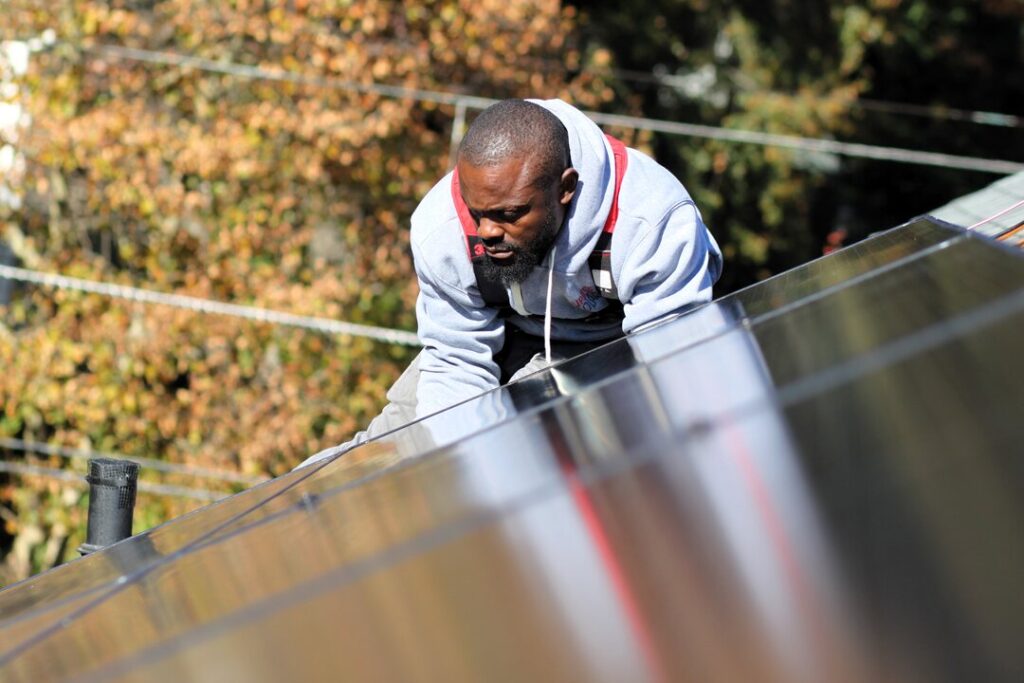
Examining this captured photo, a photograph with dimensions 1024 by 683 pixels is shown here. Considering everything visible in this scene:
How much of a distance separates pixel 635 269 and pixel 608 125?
5.64m

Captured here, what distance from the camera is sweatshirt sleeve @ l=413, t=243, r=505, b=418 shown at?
285cm

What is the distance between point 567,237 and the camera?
264 cm

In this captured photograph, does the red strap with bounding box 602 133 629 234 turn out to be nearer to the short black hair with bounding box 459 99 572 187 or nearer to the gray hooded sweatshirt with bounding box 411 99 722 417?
the gray hooded sweatshirt with bounding box 411 99 722 417

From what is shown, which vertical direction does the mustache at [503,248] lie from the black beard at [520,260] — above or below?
above

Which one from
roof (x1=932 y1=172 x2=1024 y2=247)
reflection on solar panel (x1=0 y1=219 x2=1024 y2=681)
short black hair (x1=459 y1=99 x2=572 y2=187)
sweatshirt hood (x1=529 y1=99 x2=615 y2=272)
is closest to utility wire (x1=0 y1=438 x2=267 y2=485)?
roof (x1=932 y1=172 x2=1024 y2=247)

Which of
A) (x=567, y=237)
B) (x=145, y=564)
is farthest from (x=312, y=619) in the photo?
(x=567, y=237)

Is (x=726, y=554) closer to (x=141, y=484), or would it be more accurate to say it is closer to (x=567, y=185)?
(x=567, y=185)

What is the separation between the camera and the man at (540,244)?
8.23ft

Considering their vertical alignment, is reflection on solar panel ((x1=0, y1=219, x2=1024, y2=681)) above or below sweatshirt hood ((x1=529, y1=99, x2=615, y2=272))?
below

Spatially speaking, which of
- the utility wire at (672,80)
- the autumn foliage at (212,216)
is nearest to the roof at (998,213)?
the autumn foliage at (212,216)

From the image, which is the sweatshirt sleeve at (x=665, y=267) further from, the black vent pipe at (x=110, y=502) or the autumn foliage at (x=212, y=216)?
the autumn foliage at (x=212, y=216)

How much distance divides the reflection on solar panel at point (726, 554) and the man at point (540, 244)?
110 cm

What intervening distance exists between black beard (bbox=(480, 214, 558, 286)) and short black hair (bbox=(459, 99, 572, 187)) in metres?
0.11

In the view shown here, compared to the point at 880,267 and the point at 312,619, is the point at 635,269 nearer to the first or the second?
the point at 880,267
